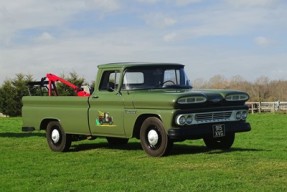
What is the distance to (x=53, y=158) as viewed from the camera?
10.9 m

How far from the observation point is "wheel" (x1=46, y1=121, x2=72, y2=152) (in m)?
12.1

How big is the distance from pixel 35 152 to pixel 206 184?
588 cm

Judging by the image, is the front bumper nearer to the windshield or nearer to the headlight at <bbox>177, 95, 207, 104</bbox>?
the headlight at <bbox>177, 95, 207, 104</bbox>

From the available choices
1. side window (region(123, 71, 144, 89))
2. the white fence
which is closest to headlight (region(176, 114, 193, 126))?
side window (region(123, 71, 144, 89))

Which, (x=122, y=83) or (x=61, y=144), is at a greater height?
(x=122, y=83)

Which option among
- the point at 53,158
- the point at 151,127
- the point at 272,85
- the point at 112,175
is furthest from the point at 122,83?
the point at 272,85

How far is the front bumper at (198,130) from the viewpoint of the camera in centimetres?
956

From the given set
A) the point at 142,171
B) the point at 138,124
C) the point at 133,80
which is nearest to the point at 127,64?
the point at 133,80

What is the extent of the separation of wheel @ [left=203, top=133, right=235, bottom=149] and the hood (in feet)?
2.95

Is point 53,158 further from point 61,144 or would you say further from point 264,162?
point 264,162

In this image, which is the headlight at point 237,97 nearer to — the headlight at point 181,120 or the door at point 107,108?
the headlight at point 181,120

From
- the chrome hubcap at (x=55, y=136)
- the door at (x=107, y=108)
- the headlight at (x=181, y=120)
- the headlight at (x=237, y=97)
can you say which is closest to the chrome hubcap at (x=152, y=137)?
the headlight at (x=181, y=120)

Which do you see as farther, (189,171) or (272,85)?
(272,85)

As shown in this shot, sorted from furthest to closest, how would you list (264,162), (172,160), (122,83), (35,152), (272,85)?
(272,85), (35,152), (122,83), (172,160), (264,162)
